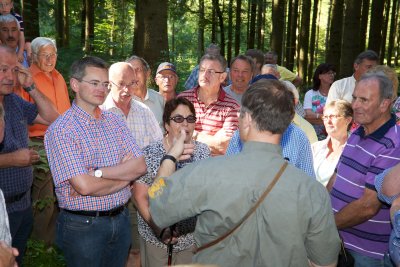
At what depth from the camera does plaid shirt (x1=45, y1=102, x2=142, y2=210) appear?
358 cm

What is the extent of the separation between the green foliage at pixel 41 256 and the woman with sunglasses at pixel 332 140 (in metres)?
3.31

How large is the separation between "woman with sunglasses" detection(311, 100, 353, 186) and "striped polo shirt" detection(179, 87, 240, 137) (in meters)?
0.97

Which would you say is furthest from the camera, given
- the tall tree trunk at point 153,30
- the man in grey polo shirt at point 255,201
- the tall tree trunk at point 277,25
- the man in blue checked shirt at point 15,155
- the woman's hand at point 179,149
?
the tall tree trunk at point 277,25

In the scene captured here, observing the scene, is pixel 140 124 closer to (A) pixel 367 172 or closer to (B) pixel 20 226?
(B) pixel 20 226

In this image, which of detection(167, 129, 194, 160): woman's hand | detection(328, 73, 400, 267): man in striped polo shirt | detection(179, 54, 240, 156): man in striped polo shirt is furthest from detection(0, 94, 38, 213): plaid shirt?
detection(328, 73, 400, 267): man in striped polo shirt

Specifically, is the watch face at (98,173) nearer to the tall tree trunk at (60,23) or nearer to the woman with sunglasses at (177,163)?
the woman with sunglasses at (177,163)

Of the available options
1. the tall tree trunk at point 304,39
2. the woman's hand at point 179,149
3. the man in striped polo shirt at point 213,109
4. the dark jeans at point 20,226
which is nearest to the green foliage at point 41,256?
the dark jeans at point 20,226

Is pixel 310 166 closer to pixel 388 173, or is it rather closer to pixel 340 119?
pixel 388 173

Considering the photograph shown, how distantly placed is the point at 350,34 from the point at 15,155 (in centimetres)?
1094

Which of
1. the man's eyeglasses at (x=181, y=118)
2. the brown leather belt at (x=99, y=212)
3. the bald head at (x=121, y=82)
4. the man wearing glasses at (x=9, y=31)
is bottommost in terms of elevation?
the brown leather belt at (x=99, y=212)

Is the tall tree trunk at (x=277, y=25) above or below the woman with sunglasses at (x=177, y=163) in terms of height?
above

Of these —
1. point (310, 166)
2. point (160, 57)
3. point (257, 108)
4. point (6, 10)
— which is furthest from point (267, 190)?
point (160, 57)

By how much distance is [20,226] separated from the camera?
13.6 feet

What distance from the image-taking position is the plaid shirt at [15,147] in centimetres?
394
